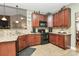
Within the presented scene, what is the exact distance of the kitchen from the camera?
4965 mm

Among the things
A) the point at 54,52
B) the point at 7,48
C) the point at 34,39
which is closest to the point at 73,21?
the point at 54,52

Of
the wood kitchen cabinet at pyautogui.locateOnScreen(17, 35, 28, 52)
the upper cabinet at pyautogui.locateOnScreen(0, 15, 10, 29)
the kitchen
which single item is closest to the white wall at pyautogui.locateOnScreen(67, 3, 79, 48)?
the kitchen

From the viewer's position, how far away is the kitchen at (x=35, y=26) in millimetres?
4965

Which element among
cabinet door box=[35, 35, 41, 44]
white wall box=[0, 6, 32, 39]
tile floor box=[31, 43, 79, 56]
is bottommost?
tile floor box=[31, 43, 79, 56]

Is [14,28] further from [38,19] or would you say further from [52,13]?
[52,13]

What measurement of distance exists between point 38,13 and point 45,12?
2.12ft

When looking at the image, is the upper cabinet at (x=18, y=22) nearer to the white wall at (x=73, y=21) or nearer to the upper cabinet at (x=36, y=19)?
the upper cabinet at (x=36, y=19)

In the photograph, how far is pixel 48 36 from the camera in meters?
6.91

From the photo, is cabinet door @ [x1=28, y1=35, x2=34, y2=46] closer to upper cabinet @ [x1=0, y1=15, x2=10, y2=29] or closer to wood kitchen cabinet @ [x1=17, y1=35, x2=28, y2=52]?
wood kitchen cabinet @ [x1=17, y1=35, x2=28, y2=52]

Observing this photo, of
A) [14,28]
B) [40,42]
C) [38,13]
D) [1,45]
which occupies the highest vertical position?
[38,13]

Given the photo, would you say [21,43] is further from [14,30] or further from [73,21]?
[73,21]

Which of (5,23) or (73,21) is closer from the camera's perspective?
(73,21)

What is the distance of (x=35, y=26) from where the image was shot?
6621 mm

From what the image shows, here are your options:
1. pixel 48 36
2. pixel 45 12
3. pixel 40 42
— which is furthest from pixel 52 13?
pixel 40 42
